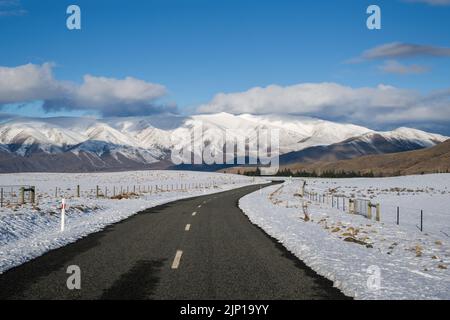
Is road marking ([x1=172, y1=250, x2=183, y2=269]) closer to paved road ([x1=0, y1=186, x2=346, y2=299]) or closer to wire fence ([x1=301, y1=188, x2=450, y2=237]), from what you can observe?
paved road ([x1=0, y1=186, x2=346, y2=299])

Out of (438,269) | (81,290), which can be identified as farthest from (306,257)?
(81,290)

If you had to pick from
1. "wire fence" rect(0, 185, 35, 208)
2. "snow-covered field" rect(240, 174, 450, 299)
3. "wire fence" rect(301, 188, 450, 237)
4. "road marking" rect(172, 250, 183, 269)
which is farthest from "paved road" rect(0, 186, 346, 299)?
"wire fence" rect(0, 185, 35, 208)

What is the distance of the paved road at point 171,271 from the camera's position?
803cm

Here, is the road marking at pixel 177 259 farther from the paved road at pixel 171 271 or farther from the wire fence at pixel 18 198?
the wire fence at pixel 18 198

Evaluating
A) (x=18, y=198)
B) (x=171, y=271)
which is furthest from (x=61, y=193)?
(x=171, y=271)

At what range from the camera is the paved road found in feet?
26.3

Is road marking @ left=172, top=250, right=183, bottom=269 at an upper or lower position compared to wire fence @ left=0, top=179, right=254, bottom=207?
upper

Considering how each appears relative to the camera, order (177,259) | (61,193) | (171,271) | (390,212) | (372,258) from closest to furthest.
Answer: (171,271)
(177,259)
(372,258)
(390,212)
(61,193)

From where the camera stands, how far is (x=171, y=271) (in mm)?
9766

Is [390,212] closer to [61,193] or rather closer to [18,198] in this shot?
[18,198]

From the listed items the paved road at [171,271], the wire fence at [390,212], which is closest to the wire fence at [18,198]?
the paved road at [171,271]

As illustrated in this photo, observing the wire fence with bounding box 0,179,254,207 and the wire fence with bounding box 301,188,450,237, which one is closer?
the wire fence with bounding box 301,188,450,237

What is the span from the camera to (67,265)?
34.0 feet
